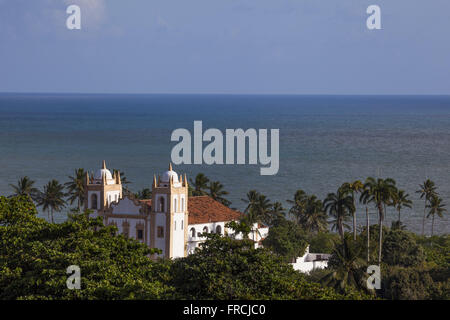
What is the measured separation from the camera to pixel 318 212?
8994 centimetres

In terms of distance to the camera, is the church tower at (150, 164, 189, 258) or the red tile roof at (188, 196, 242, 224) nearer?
the church tower at (150, 164, 189, 258)

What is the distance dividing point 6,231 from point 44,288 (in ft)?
28.6

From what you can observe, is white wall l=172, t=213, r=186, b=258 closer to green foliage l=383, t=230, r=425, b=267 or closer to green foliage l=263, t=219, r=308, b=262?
green foliage l=263, t=219, r=308, b=262

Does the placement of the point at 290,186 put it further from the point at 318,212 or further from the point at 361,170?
the point at 318,212

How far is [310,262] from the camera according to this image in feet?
235

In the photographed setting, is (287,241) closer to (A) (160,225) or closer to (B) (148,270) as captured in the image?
(A) (160,225)

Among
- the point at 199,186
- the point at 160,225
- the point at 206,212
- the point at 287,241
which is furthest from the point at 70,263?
the point at 199,186

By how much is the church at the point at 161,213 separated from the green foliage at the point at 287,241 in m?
3.46

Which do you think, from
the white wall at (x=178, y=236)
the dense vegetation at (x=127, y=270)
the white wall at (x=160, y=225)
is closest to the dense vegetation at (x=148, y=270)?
the dense vegetation at (x=127, y=270)

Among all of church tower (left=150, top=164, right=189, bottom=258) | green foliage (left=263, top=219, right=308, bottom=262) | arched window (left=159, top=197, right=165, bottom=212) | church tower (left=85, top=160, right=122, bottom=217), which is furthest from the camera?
church tower (left=85, top=160, right=122, bottom=217)

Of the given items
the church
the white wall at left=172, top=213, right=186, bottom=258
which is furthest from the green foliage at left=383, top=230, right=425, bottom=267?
the white wall at left=172, top=213, right=186, bottom=258

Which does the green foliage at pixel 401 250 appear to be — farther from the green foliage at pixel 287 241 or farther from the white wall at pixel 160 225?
the white wall at pixel 160 225

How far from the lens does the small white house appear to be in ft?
232
